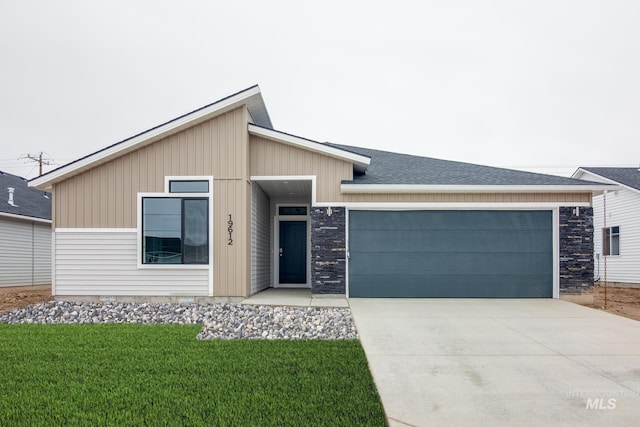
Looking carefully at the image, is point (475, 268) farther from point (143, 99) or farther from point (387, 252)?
point (143, 99)

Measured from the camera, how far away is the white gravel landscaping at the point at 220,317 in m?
6.61

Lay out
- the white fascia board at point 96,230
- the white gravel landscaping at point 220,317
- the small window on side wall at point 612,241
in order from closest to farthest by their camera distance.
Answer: the white gravel landscaping at point 220,317 → the white fascia board at point 96,230 → the small window on side wall at point 612,241

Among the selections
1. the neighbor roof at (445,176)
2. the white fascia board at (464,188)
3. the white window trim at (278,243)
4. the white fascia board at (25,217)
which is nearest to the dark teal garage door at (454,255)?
the white fascia board at (464,188)

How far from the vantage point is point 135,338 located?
20.6 feet

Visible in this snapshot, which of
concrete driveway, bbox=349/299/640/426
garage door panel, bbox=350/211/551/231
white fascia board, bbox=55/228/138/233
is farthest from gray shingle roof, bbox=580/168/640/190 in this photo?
white fascia board, bbox=55/228/138/233

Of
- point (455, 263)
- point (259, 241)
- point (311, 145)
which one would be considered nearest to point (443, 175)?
point (455, 263)

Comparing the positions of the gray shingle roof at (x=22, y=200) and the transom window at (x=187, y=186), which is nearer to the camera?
the transom window at (x=187, y=186)

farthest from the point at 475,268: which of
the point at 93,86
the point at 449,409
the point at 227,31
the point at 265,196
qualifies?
the point at 93,86

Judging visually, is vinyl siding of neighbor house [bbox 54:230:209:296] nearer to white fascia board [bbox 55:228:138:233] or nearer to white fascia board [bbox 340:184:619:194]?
white fascia board [bbox 55:228:138:233]

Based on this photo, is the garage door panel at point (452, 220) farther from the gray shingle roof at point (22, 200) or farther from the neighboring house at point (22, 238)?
the gray shingle roof at point (22, 200)

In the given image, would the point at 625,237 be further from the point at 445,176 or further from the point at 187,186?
the point at 187,186

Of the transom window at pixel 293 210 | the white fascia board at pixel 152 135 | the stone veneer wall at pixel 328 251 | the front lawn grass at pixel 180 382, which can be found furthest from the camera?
the transom window at pixel 293 210

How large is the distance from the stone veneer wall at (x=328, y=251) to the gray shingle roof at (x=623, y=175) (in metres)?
12.0

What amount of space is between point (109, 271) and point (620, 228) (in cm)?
1748
